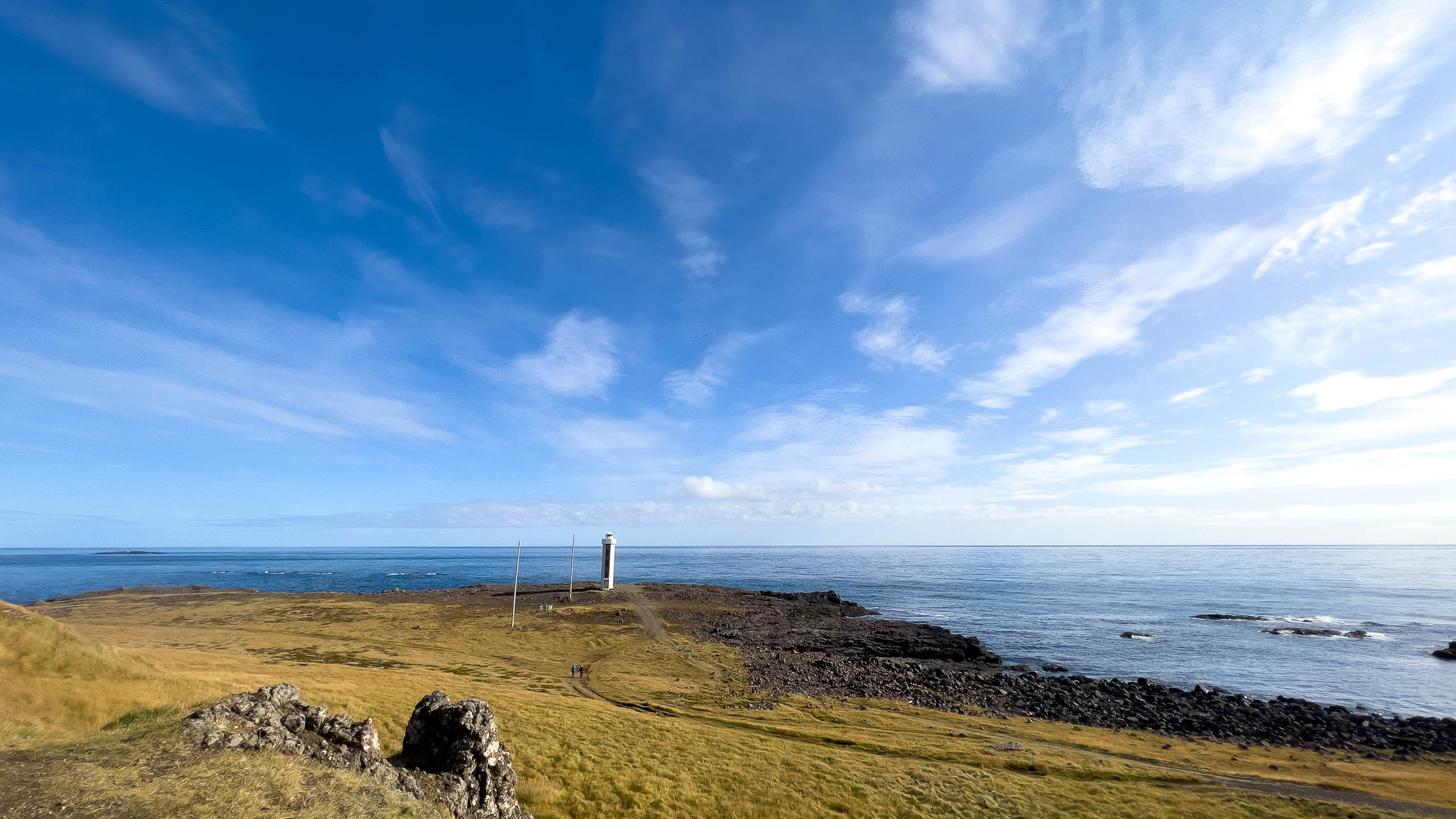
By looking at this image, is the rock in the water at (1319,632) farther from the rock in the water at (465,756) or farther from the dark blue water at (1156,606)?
the rock in the water at (465,756)

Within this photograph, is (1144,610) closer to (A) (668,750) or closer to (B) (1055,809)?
(B) (1055,809)

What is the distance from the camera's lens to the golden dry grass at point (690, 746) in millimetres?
15211

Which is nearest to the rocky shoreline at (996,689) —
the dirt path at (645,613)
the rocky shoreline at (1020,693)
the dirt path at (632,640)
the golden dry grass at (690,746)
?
the rocky shoreline at (1020,693)

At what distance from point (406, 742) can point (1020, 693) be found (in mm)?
39335

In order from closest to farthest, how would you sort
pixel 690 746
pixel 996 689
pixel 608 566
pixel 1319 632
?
pixel 690 746, pixel 996 689, pixel 1319 632, pixel 608 566

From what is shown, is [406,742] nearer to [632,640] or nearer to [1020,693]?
[1020,693]

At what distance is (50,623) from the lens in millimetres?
17594

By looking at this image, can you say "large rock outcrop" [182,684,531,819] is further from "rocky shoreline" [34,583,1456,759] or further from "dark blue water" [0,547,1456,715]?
"dark blue water" [0,547,1456,715]

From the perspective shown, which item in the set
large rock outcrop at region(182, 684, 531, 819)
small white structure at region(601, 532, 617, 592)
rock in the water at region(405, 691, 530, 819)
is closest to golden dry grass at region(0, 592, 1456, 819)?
large rock outcrop at region(182, 684, 531, 819)

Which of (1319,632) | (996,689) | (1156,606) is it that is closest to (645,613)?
(996,689)

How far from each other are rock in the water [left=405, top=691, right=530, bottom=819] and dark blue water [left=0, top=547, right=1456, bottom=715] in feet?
164

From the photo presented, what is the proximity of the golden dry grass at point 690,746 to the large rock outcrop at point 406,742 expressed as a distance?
985 mm

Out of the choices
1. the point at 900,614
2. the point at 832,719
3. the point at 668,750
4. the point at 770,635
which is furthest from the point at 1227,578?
the point at 668,750

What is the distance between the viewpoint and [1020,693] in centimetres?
4097
